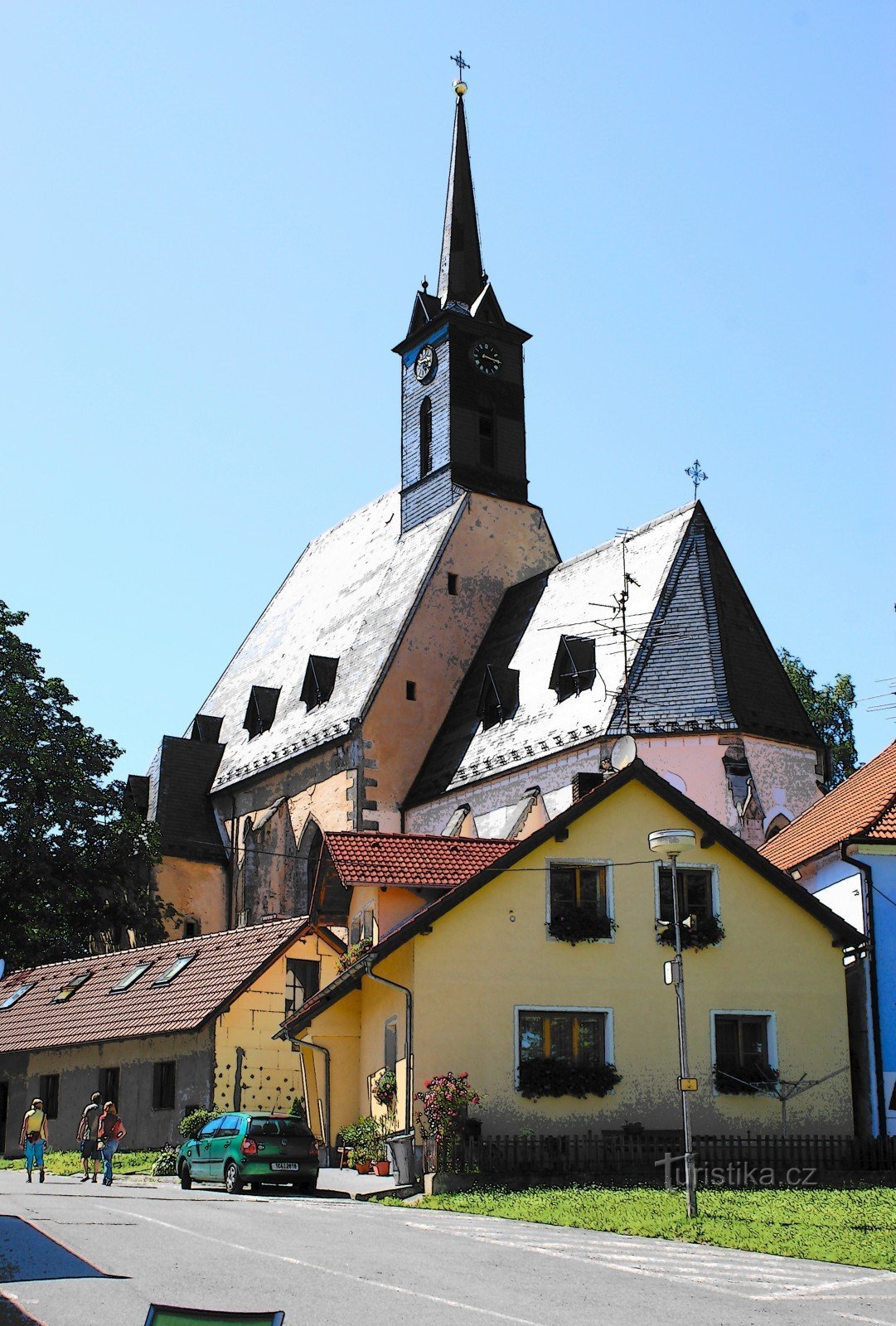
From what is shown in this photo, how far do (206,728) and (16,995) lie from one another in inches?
588

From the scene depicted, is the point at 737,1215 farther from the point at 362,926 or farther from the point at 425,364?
the point at 425,364

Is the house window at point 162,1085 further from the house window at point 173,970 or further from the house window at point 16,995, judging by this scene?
the house window at point 16,995

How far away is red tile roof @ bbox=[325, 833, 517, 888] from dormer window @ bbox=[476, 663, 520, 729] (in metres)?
12.4

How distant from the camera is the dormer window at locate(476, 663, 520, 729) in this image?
34.4 metres

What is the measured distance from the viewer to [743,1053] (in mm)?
20000

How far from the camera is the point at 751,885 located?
2077cm

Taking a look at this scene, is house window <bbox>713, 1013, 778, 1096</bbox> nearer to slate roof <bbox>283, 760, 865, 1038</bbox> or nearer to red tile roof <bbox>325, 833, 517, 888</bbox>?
slate roof <bbox>283, 760, 865, 1038</bbox>

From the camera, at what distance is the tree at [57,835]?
3572cm

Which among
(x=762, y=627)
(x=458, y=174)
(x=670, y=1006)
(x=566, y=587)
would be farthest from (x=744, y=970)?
(x=458, y=174)

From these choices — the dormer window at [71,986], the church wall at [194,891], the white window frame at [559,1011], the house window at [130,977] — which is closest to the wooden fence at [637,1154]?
the white window frame at [559,1011]

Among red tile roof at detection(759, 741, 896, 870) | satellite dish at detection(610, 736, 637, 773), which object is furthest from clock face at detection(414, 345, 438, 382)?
satellite dish at detection(610, 736, 637, 773)

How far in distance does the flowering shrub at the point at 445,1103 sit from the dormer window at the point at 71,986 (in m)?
12.1

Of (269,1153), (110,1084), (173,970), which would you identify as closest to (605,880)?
(269,1153)

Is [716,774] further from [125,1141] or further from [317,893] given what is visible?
[125,1141]
